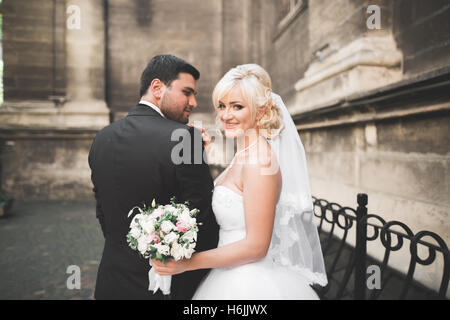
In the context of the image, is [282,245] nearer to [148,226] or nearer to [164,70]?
[148,226]

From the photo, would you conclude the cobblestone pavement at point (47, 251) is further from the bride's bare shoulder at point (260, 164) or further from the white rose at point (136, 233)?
the bride's bare shoulder at point (260, 164)

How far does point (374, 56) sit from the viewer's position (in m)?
3.61

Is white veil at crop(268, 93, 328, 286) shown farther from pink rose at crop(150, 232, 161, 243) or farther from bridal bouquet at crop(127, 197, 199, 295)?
pink rose at crop(150, 232, 161, 243)

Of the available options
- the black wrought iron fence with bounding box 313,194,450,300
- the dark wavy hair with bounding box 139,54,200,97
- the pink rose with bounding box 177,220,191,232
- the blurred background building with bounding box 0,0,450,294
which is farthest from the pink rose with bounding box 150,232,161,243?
the blurred background building with bounding box 0,0,450,294

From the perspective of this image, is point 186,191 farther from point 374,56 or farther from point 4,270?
point 4,270

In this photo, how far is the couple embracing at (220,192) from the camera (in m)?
1.58

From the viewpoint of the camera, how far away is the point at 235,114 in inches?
71.3

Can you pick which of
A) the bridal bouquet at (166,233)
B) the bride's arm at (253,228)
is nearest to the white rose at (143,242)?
the bridal bouquet at (166,233)

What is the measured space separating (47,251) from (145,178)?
148 inches

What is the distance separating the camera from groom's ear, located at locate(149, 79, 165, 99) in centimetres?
198

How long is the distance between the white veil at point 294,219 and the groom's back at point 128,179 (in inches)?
30.3

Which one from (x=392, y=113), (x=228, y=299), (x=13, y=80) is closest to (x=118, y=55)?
(x=13, y=80)

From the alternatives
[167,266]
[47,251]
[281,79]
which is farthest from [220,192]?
[281,79]

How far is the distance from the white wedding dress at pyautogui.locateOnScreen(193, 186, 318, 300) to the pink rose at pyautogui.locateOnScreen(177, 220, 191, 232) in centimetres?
42
